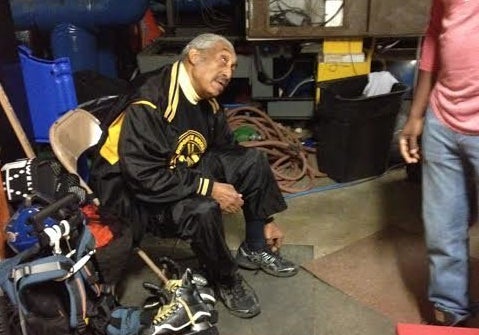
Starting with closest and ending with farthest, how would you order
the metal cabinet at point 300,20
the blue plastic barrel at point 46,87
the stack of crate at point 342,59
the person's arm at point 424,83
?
the person's arm at point 424,83, the blue plastic barrel at point 46,87, the metal cabinet at point 300,20, the stack of crate at point 342,59

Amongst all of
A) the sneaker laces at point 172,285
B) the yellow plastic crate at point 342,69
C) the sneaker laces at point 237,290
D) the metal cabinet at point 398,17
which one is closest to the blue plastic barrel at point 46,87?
the sneaker laces at point 172,285

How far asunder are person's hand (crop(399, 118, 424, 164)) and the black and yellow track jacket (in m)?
0.73

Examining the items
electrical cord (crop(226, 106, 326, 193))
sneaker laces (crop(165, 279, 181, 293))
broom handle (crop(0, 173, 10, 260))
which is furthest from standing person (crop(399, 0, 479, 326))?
broom handle (crop(0, 173, 10, 260))

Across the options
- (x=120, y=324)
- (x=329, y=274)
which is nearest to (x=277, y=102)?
(x=329, y=274)

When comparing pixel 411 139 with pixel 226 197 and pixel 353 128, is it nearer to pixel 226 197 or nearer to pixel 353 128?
pixel 226 197

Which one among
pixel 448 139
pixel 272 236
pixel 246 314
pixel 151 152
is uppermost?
pixel 448 139

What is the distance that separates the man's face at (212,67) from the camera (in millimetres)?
1950

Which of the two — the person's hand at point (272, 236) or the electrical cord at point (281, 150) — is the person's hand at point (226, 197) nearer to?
the person's hand at point (272, 236)

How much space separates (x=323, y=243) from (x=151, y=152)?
Answer: 1095 millimetres

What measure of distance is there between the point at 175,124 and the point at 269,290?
2.72ft

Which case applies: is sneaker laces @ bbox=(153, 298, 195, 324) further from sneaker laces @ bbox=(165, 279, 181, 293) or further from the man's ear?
the man's ear

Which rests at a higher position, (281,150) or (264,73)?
(264,73)

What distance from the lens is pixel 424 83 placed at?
1.71 metres

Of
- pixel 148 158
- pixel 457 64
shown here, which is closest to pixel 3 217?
pixel 148 158
